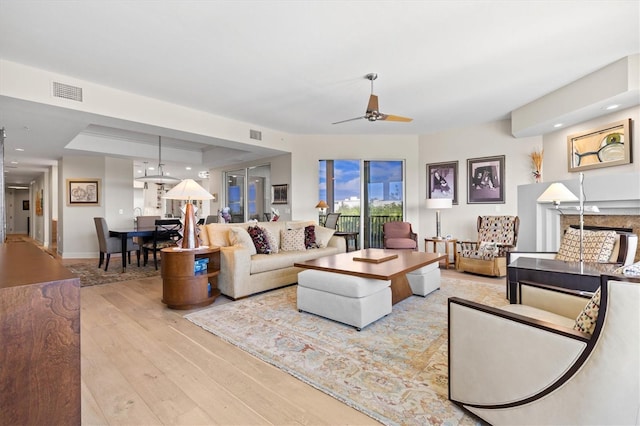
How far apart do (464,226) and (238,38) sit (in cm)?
542

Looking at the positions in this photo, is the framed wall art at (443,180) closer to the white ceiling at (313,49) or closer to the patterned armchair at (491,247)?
the patterned armchair at (491,247)

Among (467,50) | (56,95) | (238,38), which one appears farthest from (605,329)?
(56,95)

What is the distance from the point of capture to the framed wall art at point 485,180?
575 centimetres

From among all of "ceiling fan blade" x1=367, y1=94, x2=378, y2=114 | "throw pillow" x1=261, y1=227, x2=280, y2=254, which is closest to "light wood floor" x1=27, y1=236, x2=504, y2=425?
"throw pillow" x1=261, y1=227, x2=280, y2=254

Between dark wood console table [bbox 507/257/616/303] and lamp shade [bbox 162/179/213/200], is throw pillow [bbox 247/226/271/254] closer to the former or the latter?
lamp shade [bbox 162/179/213/200]

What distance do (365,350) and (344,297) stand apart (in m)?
0.57

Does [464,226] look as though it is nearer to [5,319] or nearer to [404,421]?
[404,421]

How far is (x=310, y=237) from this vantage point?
5.11 m

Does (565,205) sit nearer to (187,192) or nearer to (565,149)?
(565,149)

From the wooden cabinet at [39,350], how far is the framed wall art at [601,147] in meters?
5.75

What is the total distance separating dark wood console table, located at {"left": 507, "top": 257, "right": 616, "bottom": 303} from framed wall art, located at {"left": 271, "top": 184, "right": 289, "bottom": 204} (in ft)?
16.3

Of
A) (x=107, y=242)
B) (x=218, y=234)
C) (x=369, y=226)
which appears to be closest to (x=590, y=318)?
(x=218, y=234)

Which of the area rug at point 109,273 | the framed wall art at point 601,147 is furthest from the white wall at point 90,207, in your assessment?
the framed wall art at point 601,147

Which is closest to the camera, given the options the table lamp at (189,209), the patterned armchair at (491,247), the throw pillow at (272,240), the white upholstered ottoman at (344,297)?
the white upholstered ottoman at (344,297)
